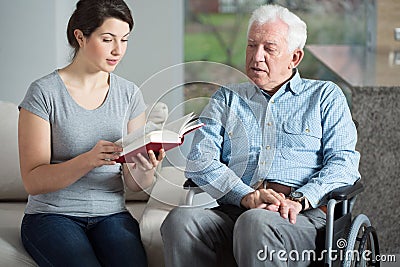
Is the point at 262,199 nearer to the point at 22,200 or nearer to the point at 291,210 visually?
the point at 291,210

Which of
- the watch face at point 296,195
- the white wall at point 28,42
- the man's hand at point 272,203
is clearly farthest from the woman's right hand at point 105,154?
the white wall at point 28,42

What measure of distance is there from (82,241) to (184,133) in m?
0.43

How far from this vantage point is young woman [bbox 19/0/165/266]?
2416 millimetres

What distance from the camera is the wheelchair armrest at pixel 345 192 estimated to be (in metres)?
2.37

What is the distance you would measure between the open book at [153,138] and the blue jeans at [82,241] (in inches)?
9.8

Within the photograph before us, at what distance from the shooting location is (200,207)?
8.35 ft

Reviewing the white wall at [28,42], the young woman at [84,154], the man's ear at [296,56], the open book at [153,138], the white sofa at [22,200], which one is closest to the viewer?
the open book at [153,138]

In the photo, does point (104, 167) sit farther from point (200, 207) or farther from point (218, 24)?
point (218, 24)

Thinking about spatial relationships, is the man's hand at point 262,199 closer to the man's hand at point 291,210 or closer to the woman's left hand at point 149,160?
the man's hand at point 291,210

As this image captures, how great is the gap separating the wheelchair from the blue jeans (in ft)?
0.76

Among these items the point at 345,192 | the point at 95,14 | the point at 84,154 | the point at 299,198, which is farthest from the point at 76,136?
the point at 345,192

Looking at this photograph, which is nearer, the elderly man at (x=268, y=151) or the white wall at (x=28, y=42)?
the elderly man at (x=268, y=151)

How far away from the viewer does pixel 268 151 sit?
2605 mm

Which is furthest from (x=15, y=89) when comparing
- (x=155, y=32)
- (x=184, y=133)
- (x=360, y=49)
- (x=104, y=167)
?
(x=360, y=49)
